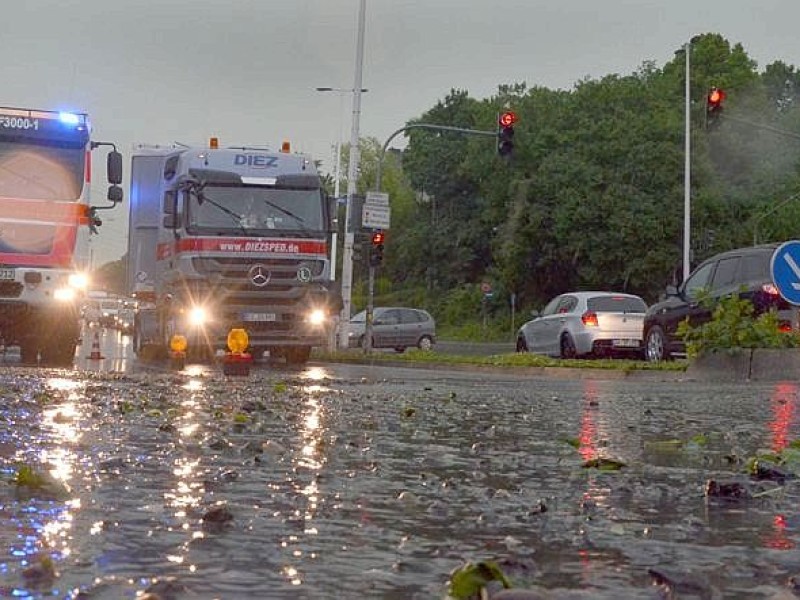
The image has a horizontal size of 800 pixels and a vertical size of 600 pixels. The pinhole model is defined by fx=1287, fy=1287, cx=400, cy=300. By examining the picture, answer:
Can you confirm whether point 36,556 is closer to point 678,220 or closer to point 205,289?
point 205,289

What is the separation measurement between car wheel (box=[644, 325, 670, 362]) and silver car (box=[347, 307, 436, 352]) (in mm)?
21418

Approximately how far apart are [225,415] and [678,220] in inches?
2099

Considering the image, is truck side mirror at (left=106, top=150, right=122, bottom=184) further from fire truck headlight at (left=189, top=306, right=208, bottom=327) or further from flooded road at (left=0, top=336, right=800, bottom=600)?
flooded road at (left=0, top=336, right=800, bottom=600)

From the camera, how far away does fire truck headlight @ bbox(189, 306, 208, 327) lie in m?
21.5

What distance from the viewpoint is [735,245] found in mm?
61938

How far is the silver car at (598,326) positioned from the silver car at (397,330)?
57.1ft

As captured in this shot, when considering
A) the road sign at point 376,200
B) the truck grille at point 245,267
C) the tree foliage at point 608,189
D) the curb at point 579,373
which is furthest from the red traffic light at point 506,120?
the tree foliage at point 608,189

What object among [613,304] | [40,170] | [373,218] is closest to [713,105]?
[613,304]

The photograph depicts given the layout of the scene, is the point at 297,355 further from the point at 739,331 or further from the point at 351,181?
the point at 351,181

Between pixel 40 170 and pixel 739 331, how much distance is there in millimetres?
10206

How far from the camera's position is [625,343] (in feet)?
82.7

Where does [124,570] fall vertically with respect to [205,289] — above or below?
below

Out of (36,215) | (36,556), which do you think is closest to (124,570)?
(36,556)

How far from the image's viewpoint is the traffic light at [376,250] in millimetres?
30062
